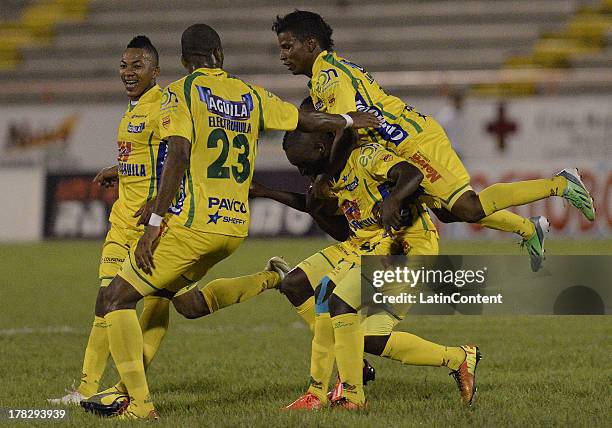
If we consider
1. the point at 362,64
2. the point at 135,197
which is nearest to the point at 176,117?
the point at 135,197

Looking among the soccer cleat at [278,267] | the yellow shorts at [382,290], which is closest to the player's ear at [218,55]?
the yellow shorts at [382,290]

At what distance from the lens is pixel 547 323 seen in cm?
1055

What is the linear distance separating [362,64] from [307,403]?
1794cm

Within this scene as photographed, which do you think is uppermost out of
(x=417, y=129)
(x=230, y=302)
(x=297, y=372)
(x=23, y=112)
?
(x=23, y=112)

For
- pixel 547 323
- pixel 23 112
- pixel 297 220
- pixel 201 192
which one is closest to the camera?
pixel 201 192

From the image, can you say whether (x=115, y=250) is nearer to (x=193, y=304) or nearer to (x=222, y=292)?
(x=193, y=304)

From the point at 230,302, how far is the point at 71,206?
1346 centimetres

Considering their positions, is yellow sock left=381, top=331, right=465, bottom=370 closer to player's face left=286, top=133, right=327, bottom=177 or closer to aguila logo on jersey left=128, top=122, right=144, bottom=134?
player's face left=286, top=133, right=327, bottom=177

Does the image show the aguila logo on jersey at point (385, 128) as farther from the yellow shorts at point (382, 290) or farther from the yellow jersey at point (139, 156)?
the yellow jersey at point (139, 156)

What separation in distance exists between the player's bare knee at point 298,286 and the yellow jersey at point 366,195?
42 cm

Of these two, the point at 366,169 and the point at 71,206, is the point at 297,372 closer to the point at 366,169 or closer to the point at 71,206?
the point at 366,169

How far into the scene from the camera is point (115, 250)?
22.7 feet

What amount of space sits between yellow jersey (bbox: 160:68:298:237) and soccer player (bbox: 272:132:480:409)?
70cm

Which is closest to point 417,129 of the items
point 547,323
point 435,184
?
point 435,184
